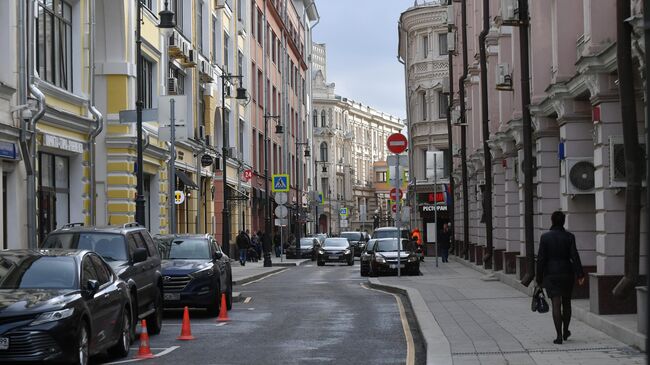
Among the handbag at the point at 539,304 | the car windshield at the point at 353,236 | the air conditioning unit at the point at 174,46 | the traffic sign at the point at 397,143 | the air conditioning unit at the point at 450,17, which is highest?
the air conditioning unit at the point at 450,17

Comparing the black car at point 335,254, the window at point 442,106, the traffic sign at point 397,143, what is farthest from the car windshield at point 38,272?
the window at point 442,106

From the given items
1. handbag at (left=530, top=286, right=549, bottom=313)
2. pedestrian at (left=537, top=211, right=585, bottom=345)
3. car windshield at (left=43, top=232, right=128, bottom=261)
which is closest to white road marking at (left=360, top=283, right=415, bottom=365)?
handbag at (left=530, top=286, right=549, bottom=313)

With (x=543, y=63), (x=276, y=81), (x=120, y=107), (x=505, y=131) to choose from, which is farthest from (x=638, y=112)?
(x=276, y=81)

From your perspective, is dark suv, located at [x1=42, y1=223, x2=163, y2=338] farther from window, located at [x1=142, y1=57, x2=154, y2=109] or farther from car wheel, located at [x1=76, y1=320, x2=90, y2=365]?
window, located at [x1=142, y1=57, x2=154, y2=109]

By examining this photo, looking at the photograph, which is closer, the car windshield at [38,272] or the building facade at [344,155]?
the car windshield at [38,272]

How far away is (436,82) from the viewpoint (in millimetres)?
71688

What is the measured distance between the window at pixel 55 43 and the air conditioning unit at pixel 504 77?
11.1 metres

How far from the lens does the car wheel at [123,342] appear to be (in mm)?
14305

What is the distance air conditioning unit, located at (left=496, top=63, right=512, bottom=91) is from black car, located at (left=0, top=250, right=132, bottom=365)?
48.5 ft

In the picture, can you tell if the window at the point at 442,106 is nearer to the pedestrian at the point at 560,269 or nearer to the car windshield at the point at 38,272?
the pedestrian at the point at 560,269

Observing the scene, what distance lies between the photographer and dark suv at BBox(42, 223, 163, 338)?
54.9 ft

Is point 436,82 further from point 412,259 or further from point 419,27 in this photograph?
point 412,259

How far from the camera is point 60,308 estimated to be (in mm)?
11797

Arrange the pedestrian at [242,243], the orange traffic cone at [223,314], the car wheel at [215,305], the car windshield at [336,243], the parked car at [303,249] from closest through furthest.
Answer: the orange traffic cone at [223,314], the car wheel at [215,305], the pedestrian at [242,243], the car windshield at [336,243], the parked car at [303,249]
